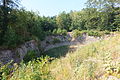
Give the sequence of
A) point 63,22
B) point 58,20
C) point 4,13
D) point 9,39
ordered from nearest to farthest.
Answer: point 9,39 < point 4,13 < point 58,20 < point 63,22

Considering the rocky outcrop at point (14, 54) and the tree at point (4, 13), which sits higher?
the tree at point (4, 13)

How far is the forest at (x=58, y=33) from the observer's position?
6.75 ft

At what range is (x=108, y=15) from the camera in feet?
72.1

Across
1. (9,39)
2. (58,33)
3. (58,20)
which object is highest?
(58,20)

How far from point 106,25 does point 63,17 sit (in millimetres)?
9898

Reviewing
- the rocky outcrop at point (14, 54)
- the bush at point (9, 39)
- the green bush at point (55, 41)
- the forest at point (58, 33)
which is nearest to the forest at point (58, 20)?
→ the forest at point (58, 33)

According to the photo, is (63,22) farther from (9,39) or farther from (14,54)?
(14,54)

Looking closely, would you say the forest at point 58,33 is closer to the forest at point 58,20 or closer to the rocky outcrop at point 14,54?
the forest at point 58,20

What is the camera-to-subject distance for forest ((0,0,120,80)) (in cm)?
206

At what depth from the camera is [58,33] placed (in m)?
18.2

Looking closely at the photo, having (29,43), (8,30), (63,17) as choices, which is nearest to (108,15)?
(63,17)

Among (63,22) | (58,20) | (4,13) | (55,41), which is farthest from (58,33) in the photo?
(4,13)

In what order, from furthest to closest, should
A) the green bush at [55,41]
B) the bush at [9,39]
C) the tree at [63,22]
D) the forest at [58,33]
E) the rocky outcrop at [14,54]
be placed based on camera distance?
the tree at [63,22] < the green bush at [55,41] < the bush at [9,39] < the rocky outcrop at [14,54] < the forest at [58,33]

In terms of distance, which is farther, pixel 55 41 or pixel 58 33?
pixel 58 33
